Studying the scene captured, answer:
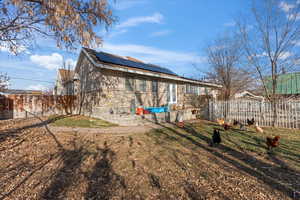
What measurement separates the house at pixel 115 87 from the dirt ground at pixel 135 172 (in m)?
4.38

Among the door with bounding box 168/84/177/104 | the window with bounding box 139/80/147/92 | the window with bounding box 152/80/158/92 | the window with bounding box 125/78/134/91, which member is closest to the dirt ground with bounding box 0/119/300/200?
the window with bounding box 125/78/134/91

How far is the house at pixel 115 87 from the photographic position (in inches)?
375

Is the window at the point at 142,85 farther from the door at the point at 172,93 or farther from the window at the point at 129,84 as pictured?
the door at the point at 172,93

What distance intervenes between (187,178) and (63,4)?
6132mm

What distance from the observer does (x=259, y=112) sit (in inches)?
328

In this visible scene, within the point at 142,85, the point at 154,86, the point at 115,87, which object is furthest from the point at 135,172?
the point at 154,86

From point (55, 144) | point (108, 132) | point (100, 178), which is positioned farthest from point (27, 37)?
point (100, 178)

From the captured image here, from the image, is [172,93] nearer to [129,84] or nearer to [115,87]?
[129,84]

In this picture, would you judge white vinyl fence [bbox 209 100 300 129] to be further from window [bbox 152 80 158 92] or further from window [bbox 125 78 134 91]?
window [bbox 125 78 134 91]

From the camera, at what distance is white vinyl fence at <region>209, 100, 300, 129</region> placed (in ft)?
23.9

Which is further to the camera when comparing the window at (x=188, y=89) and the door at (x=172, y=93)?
the window at (x=188, y=89)

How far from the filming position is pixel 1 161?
370cm

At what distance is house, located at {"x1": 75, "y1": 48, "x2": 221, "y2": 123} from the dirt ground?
4381 millimetres

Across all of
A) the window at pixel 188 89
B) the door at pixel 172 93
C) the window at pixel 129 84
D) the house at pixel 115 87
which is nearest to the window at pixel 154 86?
the house at pixel 115 87
